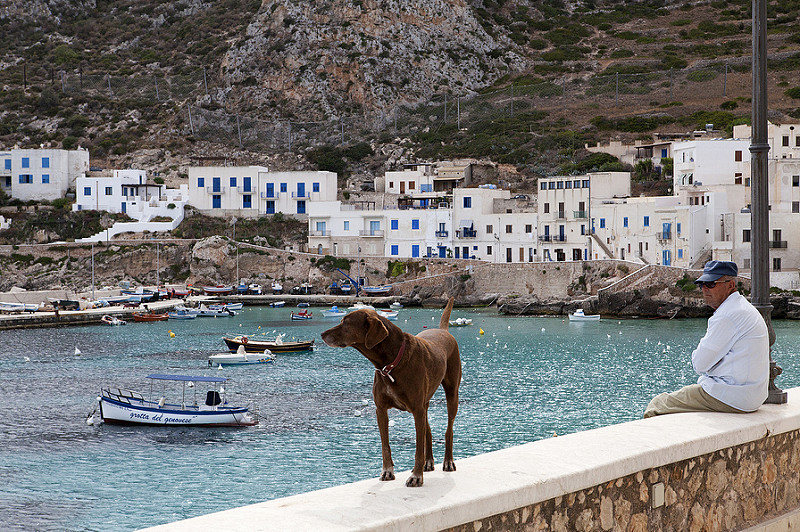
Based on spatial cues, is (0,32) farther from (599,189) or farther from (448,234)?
(599,189)

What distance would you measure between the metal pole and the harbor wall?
2.72 feet

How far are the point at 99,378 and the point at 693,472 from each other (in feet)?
108

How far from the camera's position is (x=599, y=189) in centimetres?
6391

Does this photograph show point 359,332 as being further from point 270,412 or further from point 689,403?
point 270,412

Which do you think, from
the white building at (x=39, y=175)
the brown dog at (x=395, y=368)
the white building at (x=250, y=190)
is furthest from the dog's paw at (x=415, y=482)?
the white building at (x=39, y=175)

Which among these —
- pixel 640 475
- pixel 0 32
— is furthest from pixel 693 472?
pixel 0 32

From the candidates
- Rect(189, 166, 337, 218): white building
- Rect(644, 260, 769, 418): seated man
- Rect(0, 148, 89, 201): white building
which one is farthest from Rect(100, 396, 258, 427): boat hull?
Rect(0, 148, 89, 201): white building

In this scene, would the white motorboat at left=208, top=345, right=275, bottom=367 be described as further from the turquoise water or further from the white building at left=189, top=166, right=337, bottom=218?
the white building at left=189, top=166, right=337, bottom=218

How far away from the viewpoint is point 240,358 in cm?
4050

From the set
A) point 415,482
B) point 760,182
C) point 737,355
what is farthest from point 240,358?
point 415,482

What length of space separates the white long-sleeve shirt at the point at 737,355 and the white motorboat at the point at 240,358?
1363 inches

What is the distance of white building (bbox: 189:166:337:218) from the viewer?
77.4 m

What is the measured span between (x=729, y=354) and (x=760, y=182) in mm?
1439

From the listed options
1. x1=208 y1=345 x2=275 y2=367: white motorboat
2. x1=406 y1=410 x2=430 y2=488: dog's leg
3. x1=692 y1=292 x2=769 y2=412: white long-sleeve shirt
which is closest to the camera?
x1=406 y1=410 x2=430 y2=488: dog's leg
